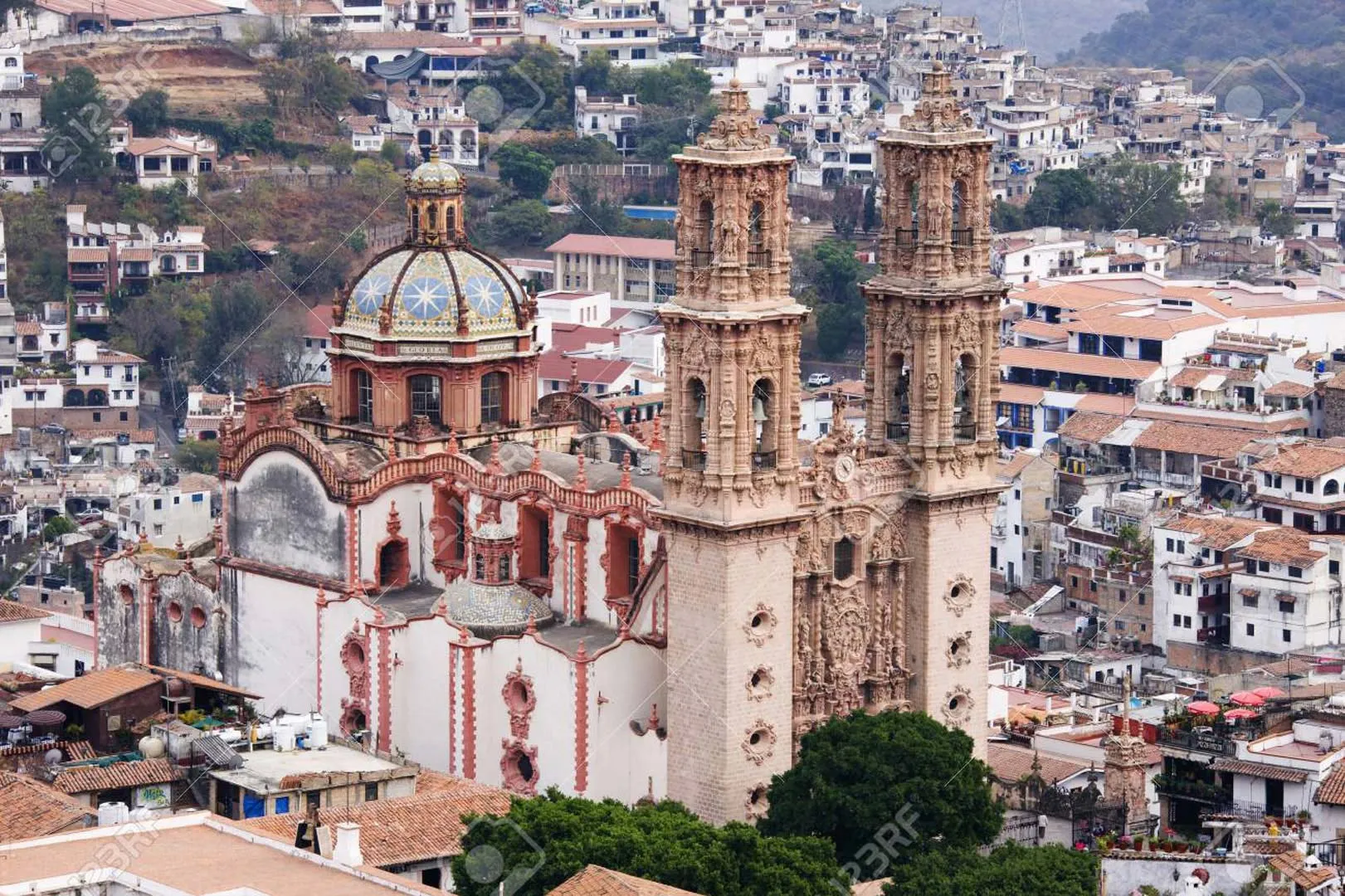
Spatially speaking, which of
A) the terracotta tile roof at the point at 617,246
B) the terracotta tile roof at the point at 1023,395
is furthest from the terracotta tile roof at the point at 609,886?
the terracotta tile roof at the point at 617,246

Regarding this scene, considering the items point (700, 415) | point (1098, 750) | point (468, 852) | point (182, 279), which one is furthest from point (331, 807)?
point (182, 279)

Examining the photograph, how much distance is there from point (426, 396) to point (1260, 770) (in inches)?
744

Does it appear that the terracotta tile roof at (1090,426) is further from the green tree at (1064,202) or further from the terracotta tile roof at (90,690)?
the terracotta tile roof at (90,690)

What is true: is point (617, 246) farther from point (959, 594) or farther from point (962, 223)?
point (962, 223)

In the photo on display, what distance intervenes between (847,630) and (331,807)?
409 inches

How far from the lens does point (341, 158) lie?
156 metres

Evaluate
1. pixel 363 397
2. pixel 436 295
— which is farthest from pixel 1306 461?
pixel 363 397

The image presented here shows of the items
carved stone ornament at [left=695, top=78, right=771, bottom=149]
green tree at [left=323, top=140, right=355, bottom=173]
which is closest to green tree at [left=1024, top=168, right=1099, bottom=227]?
green tree at [left=323, top=140, right=355, bottom=173]

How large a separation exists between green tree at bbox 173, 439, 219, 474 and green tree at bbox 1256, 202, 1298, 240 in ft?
185

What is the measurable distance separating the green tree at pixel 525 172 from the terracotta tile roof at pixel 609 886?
100087 millimetres

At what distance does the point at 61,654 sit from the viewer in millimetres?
87625

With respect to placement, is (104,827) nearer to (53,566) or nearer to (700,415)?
(700,415)

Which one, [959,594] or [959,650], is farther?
[959,650]

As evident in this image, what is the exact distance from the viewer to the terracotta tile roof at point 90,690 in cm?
7369
